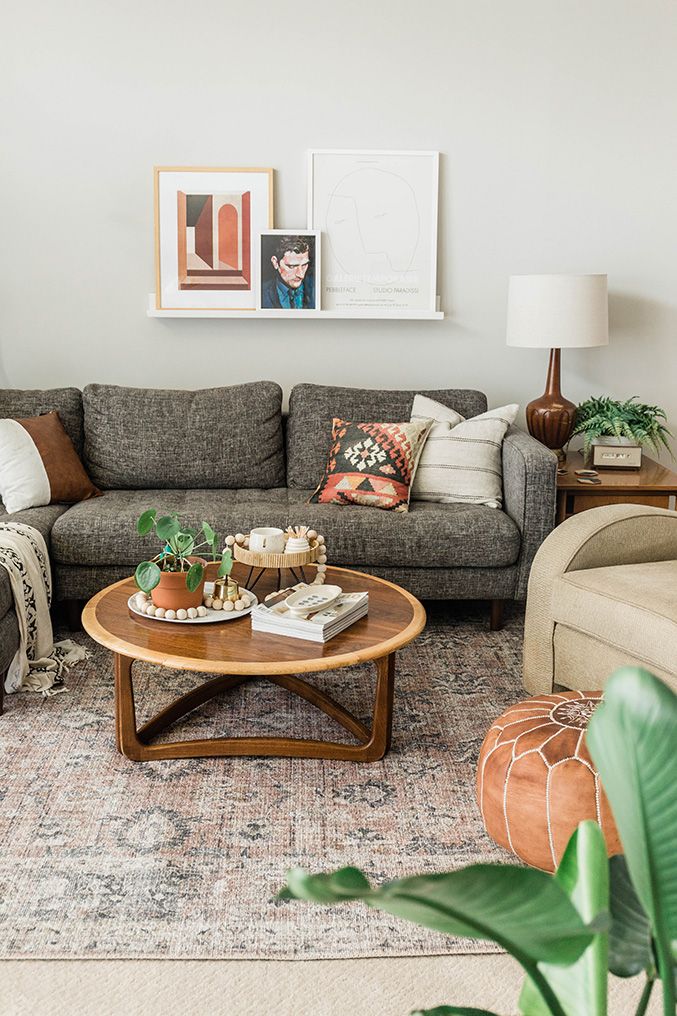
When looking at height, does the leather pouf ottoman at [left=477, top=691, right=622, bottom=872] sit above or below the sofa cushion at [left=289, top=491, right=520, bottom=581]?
below

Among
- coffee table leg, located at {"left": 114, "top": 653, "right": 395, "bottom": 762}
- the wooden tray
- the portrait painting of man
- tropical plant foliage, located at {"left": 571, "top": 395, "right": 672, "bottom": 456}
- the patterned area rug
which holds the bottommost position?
the patterned area rug

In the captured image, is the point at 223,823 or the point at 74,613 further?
the point at 74,613

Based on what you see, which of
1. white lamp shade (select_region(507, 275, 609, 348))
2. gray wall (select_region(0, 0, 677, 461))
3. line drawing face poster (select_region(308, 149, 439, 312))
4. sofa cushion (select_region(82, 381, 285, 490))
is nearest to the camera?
white lamp shade (select_region(507, 275, 609, 348))

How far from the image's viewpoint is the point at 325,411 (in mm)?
3980

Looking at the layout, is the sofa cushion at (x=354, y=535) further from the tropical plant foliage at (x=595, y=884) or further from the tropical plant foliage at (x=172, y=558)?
the tropical plant foliage at (x=595, y=884)

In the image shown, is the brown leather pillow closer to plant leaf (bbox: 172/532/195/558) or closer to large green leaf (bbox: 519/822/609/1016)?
plant leaf (bbox: 172/532/195/558)

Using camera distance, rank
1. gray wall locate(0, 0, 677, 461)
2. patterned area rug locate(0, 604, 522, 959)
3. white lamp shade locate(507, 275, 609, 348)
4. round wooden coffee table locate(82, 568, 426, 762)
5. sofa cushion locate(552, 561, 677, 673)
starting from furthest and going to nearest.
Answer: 1. gray wall locate(0, 0, 677, 461)
2. white lamp shade locate(507, 275, 609, 348)
3. sofa cushion locate(552, 561, 677, 673)
4. round wooden coffee table locate(82, 568, 426, 762)
5. patterned area rug locate(0, 604, 522, 959)

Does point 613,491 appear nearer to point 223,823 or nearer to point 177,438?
point 177,438

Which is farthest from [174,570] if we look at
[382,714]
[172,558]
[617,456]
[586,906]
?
[617,456]

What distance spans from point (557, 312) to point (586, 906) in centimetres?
333

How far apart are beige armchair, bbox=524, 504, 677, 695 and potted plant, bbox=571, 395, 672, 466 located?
1.00 meters

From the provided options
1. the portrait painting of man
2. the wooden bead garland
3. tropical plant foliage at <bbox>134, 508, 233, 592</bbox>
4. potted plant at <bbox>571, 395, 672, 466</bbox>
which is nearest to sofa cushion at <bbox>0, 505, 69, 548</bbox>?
the wooden bead garland

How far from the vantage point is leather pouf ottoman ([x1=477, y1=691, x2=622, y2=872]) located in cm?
196

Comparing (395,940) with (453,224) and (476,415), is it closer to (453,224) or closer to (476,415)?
(476,415)
